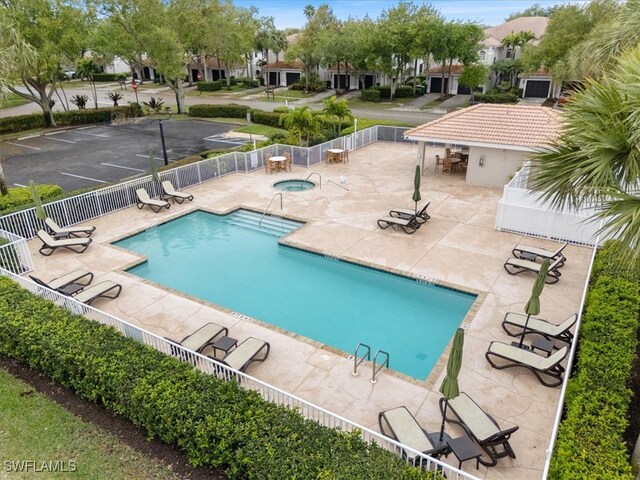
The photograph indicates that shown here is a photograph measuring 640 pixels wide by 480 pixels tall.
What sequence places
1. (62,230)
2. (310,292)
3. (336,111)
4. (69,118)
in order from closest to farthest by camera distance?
(310,292)
(62,230)
(336,111)
(69,118)

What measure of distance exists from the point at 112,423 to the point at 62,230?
363 inches

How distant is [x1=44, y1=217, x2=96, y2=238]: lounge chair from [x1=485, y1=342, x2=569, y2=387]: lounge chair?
12.9 metres

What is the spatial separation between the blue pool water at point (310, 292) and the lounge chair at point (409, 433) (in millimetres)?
2060

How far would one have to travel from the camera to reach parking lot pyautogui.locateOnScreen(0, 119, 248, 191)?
23.0m

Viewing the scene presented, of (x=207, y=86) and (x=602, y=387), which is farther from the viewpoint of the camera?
(x=207, y=86)

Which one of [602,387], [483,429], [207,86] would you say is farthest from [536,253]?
[207,86]

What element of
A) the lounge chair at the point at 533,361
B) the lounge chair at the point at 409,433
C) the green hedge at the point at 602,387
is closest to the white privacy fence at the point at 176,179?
the lounge chair at the point at 409,433

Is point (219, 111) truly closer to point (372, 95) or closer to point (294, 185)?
point (372, 95)

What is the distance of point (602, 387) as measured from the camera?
6879mm

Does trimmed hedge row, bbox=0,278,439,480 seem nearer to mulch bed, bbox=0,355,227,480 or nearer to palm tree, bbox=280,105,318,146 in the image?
mulch bed, bbox=0,355,227,480

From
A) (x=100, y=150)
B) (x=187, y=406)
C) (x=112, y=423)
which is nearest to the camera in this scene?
(x=187, y=406)

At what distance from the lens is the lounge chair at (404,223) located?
49.3 ft

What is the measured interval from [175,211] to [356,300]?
894 centimetres

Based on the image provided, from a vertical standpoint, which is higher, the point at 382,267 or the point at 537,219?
the point at 537,219
